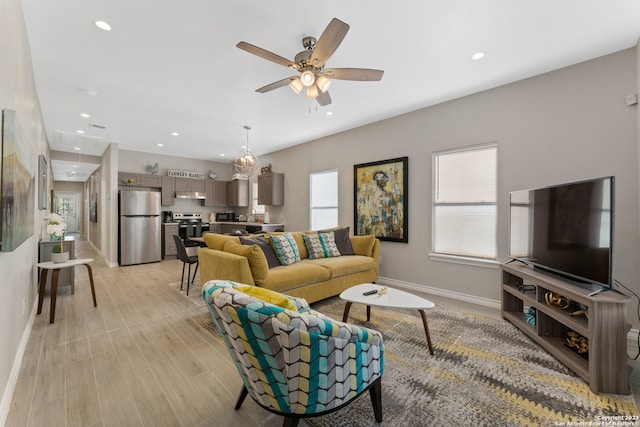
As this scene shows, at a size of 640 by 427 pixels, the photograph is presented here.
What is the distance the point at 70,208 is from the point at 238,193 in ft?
34.3

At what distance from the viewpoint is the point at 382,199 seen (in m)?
4.39

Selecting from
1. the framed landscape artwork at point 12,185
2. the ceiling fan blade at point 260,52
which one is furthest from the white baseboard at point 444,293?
the framed landscape artwork at point 12,185

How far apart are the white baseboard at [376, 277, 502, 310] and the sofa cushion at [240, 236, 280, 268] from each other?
1.95 meters

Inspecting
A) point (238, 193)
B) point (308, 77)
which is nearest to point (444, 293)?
point (308, 77)

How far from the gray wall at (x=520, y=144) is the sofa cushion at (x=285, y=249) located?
1580 mm

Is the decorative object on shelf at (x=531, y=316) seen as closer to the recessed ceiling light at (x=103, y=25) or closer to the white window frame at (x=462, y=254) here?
the white window frame at (x=462, y=254)

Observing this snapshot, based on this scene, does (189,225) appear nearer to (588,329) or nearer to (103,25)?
(103,25)

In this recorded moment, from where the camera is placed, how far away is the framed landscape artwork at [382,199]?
164 inches

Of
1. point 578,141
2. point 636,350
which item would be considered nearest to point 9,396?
point 636,350

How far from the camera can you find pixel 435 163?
12.7ft

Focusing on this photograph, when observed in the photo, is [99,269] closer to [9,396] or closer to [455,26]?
[9,396]

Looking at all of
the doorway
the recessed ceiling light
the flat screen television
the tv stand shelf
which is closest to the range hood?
the recessed ceiling light

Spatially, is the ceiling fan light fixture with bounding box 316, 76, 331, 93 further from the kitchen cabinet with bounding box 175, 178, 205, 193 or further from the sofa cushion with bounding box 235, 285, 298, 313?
the kitchen cabinet with bounding box 175, 178, 205, 193

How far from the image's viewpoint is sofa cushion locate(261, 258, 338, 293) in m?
2.95
